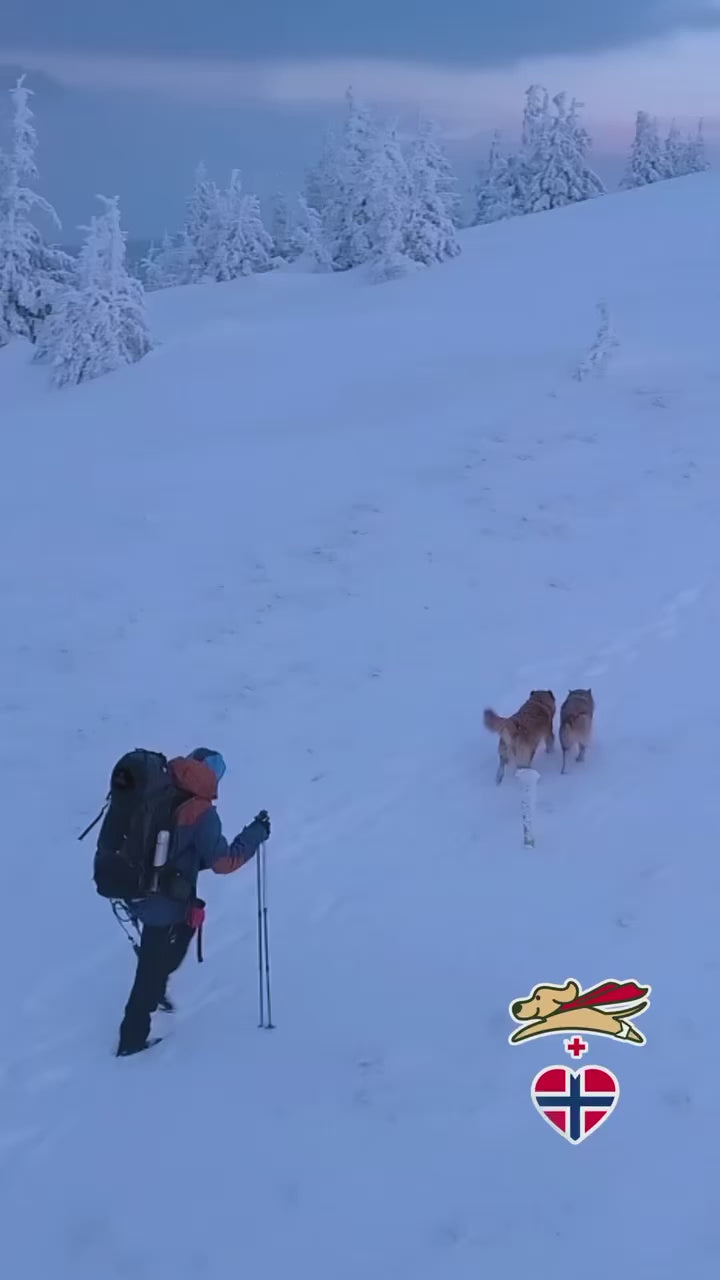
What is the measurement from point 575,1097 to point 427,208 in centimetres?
3575

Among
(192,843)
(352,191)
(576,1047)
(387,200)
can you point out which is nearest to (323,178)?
(352,191)

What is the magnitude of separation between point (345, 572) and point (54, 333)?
14413mm

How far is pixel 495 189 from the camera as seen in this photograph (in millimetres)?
59344

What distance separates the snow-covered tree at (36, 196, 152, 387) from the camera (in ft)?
71.8

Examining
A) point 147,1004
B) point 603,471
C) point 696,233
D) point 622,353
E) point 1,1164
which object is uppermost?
point 696,233

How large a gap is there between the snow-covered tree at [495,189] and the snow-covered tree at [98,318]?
37713mm

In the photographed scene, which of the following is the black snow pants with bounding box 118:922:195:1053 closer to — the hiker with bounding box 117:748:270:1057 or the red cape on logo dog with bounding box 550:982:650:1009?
the hiker with bounding box 117:748:270:1057

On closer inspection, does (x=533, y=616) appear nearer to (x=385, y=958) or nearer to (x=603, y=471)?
(x=603, y=471)

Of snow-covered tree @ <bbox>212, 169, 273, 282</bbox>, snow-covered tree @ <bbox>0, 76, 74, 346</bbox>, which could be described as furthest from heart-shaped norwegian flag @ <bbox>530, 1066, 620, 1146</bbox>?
snow-covered tree @ <bbox>212, 169, 273, 282</bbox>

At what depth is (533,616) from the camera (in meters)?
10.6

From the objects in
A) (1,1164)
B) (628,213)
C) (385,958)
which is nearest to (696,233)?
(628,213)

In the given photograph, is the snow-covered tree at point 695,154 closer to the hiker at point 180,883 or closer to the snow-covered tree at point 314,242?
the snow-covered tree at point 314,242

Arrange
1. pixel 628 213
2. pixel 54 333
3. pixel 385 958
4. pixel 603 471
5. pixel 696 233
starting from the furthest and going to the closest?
1. pixel 628 213
2. pixel 696 233
3. pixel 54 333
4. pixel 603 471
5. pixel 385 958

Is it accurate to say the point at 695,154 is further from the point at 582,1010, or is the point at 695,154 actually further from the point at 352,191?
the point at 582,1010
